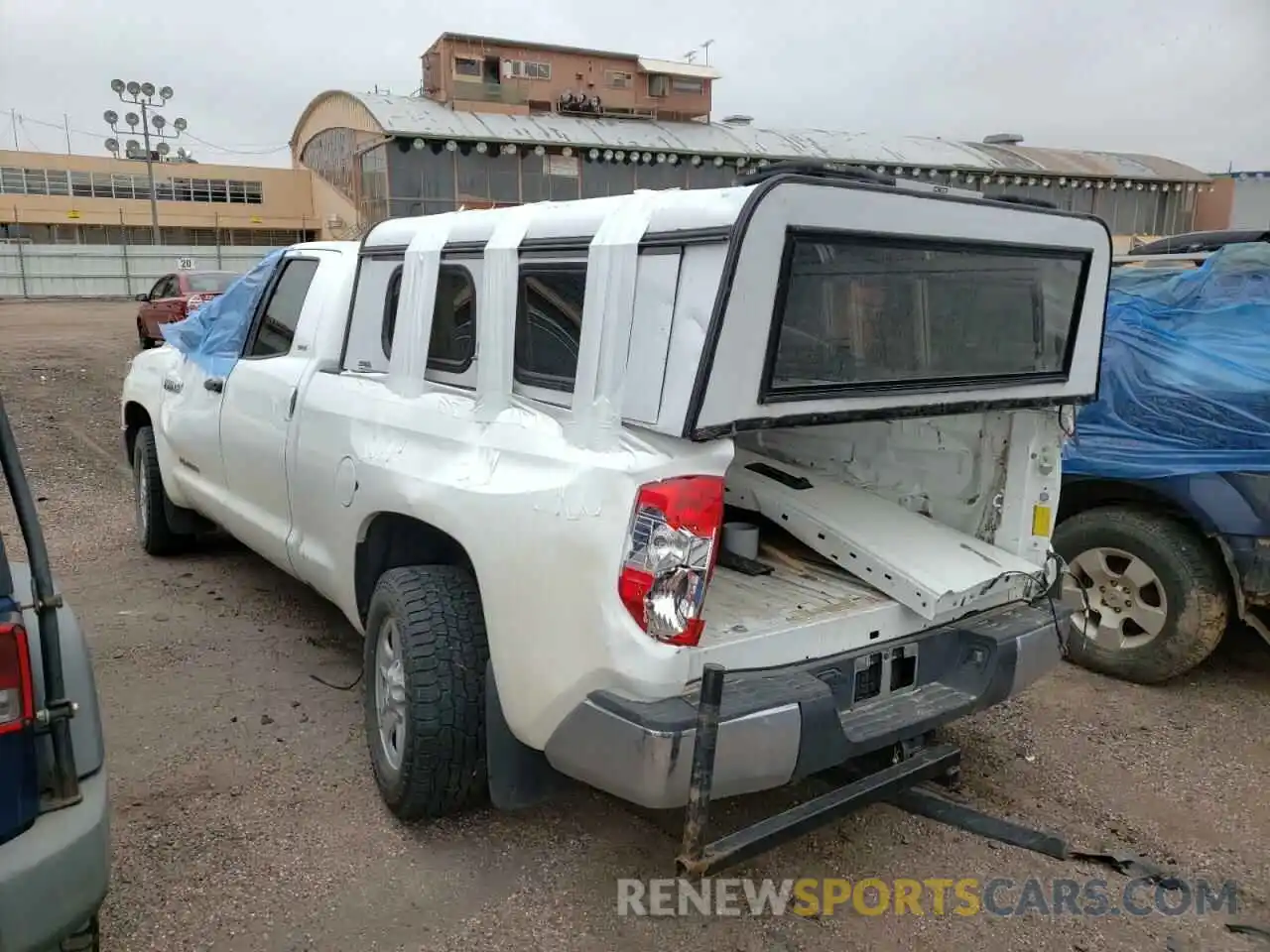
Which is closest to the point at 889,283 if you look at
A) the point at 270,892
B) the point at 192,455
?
the point at 270,892

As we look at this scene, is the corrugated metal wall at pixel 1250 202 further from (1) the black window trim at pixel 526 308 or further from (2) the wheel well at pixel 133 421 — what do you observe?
(1) the black window trim at pixel 526 308

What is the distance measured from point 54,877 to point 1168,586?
14.0 ft

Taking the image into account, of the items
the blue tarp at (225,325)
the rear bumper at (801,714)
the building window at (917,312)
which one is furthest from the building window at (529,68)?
the rear bumper at (801,714)

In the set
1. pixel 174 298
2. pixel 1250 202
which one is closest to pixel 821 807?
pixel 174 298

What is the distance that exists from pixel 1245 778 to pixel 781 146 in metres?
36.2

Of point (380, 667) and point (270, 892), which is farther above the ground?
point (380, 667)

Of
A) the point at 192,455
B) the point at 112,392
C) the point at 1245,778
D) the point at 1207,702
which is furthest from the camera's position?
the point at 112,392

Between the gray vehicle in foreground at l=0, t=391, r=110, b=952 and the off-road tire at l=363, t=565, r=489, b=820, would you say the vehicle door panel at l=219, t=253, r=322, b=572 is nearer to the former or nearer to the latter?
the off-road tire at l=363, t=565, r=489, b=820

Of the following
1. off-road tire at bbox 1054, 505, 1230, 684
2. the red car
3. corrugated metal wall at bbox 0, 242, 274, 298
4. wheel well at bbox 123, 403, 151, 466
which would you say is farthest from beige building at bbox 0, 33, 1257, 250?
off-road tire at bbox 1054, 505, 1230, 684

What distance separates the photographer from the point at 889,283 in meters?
2.77

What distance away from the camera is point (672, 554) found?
2.42 metres

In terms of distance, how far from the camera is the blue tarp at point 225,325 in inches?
191

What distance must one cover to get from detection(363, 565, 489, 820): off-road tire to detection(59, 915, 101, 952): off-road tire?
999 millimetres

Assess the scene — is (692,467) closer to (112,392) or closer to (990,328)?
(990,328)
